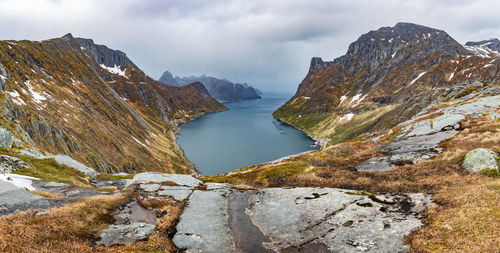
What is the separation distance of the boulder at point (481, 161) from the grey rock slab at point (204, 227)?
2549 centimetres

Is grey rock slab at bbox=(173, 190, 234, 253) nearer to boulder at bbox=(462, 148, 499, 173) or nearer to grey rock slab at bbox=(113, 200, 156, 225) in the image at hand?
grey rock slab at bbox=(113, 200, 156, 225)

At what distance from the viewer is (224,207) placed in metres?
24.3

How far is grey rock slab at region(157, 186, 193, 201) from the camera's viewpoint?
2738 cm

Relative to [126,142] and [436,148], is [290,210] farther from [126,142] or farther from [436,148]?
[126,142]

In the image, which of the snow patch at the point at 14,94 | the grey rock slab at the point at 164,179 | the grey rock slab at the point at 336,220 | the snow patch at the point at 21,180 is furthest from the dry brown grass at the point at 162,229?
the snow patch at the point at 14,94

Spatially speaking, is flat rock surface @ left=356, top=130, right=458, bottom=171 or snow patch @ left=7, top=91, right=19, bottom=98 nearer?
flat rock surface @ left=356, top=130, right=458, bottom=171

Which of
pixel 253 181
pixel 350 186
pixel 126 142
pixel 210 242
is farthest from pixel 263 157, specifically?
pixel 210 242

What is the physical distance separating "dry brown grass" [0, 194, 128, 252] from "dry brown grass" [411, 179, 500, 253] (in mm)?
19553

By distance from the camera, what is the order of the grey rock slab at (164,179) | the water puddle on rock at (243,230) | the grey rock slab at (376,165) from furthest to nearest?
the grey rock slab at (164,179) < the grey rock slab at (376,165) < the water puddle on rock at (243,230)

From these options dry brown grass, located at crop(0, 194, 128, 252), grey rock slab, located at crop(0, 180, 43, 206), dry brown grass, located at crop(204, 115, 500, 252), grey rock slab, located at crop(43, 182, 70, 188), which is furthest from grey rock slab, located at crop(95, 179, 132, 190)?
dry brown grass, located at crop(0, 194, 128, 252)

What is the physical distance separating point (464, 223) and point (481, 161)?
14.7 meters

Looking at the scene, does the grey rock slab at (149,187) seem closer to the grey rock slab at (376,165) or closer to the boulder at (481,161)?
the grey rock slab at (376,165)

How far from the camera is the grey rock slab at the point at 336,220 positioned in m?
15.5

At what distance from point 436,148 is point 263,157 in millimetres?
115052
